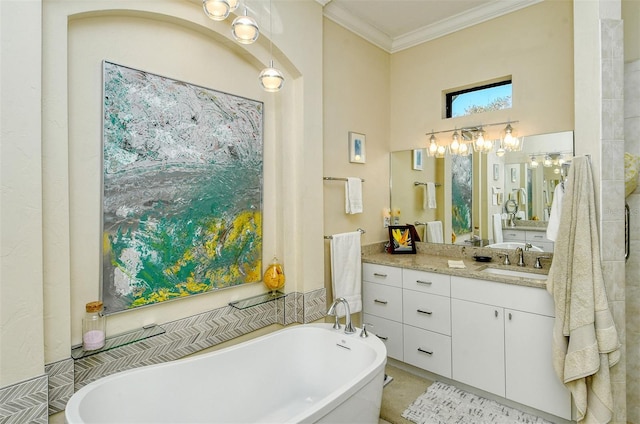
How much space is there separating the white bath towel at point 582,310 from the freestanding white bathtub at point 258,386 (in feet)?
3.47

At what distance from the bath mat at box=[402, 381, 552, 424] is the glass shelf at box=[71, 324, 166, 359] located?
67.3 inches

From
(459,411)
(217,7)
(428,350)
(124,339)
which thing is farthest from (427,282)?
(217,7)

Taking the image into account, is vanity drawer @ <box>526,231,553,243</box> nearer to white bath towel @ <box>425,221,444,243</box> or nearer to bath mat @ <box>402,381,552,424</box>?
white bath towel @ <box>425,221,444,243</box>

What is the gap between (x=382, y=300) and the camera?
296cm

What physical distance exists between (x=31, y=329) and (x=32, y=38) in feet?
4.06

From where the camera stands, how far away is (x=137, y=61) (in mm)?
1868

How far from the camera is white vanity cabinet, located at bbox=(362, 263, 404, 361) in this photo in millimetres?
2857

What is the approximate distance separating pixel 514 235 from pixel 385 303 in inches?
47.8

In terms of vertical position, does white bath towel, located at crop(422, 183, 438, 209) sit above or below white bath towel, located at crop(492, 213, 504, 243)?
above

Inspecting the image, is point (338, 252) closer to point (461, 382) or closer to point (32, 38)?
point (461, 382)

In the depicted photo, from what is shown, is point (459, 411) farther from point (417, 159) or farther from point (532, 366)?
point (417, 159)

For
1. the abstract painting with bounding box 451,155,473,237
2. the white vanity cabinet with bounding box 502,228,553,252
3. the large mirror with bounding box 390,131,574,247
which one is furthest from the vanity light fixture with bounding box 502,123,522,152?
the white vanity cabinet with bounding box 502,228,553,252

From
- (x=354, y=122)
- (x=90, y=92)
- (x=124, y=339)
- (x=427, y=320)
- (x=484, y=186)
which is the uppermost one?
(x=354, y=122)

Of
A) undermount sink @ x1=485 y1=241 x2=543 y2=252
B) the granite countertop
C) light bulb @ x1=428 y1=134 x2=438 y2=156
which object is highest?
light bulb @ x1=428 y1=134 x2=438 y2=156
